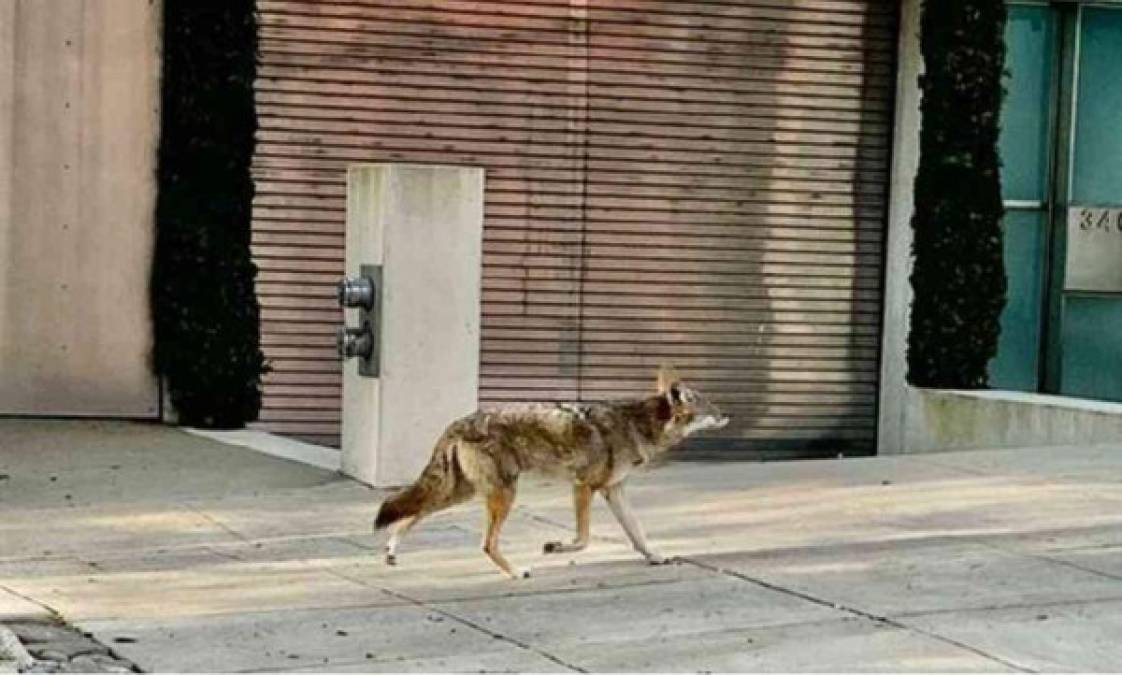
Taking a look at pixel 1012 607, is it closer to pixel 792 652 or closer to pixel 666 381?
pixel 792 652

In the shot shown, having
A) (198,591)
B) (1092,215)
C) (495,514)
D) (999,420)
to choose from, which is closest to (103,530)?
(198,591)

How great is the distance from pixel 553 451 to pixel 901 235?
8896 millimetres

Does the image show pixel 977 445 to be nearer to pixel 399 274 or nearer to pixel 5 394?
pixel 399 274

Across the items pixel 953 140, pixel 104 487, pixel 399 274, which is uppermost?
pixel 953 140

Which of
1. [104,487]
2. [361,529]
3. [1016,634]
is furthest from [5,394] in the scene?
[1016,634]

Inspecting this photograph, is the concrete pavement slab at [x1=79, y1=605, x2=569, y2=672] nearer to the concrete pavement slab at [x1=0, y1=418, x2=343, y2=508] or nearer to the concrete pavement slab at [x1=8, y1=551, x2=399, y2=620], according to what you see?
the concrete pavement slab at [x1=8, y1=551, x2=399, y2=620]

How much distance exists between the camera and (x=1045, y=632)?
7.97m

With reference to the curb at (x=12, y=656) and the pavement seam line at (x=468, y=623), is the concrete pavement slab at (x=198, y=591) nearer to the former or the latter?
the pavement seam line at (x=468, y=623)

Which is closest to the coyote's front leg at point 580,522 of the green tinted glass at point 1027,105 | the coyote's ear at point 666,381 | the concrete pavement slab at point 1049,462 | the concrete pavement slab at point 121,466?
the coyote's ear at point 666,381

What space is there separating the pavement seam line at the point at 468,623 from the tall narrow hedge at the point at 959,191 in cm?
884

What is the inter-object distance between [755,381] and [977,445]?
2071mm

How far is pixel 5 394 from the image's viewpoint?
15.6 meters

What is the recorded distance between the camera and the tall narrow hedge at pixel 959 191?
17.1 m

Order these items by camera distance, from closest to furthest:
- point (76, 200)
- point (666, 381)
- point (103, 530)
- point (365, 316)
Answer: point (666, 381) → point (103, 530) → point (365, 316) → point (76, 200)
